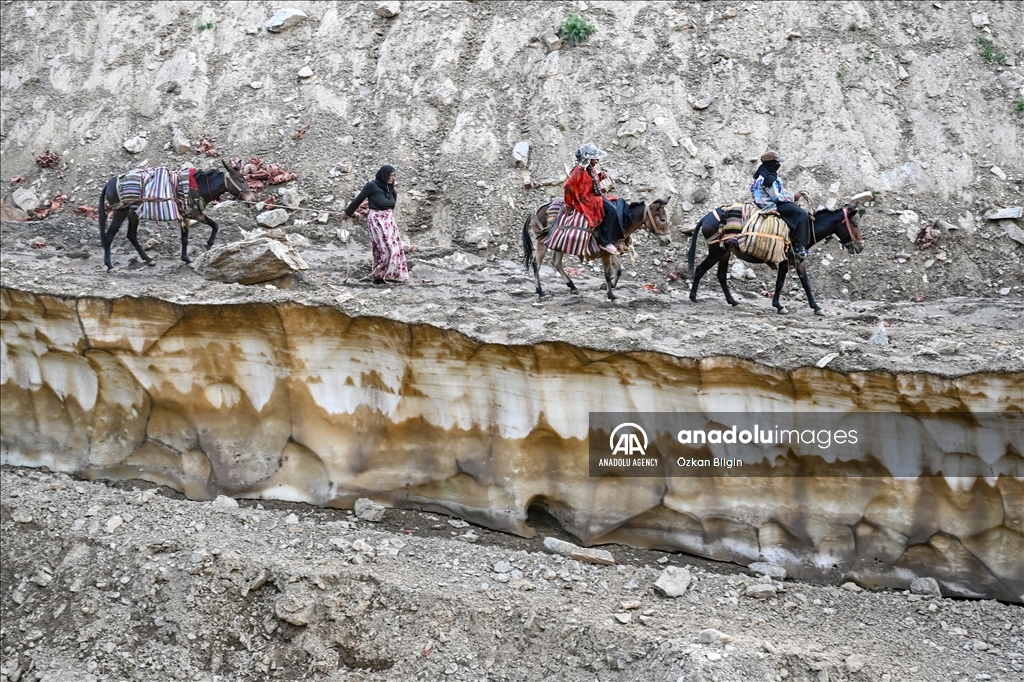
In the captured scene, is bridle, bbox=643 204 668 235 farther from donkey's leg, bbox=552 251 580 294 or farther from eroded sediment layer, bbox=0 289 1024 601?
eroded sediment layer, bbox=0 289 1024 601

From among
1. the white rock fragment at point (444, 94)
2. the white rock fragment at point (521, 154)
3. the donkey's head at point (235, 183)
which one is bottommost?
the donkey's head at point (235, 183)

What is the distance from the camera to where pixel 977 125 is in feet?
39.0

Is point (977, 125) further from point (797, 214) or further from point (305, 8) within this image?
point (305, 8)

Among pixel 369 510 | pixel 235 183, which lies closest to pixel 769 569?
pixel 369 510

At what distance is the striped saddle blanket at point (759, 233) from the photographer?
9719mm

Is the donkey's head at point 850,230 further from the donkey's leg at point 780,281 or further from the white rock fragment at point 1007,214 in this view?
the white rock fragment at point 1007,214

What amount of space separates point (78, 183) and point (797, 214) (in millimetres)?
9638

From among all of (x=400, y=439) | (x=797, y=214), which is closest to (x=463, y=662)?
(x=400, y=439)

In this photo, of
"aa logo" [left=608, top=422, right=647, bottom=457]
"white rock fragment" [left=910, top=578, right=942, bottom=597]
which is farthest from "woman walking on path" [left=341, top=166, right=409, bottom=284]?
"white rock fragment" [left=910, top=578, right=942, bottom=597]

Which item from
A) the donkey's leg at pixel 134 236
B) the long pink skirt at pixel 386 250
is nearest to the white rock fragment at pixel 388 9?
the long pink skirt at pixel 386 250

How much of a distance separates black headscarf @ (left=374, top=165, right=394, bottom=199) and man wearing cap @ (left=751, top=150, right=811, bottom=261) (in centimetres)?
396

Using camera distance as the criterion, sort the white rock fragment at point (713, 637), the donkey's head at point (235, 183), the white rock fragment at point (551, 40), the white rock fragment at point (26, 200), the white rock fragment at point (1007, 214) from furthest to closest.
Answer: the white rock fragment at point (551, 40), the white rock fragment at point (26, 200), the donkey's head at point (235, 183), the white rock fragment at point (1007, 214), the white rock fragment at point (713, 637)

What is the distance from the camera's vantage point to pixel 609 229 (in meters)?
9.98

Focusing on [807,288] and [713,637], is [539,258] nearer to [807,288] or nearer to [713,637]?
[807,288]
